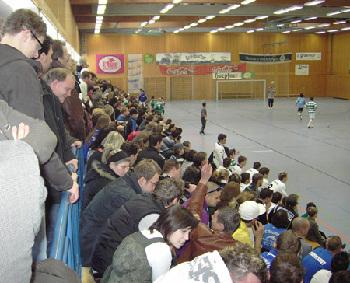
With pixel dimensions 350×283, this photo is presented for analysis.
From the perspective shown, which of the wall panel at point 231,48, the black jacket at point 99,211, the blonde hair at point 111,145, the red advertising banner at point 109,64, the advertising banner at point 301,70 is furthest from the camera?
the advertising banner at point 301,70

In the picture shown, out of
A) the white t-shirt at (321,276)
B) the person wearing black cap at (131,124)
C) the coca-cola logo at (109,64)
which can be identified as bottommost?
the white t-shirt at (321,276)

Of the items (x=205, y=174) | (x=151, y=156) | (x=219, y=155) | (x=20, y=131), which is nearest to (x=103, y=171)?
(x=205, y=174)

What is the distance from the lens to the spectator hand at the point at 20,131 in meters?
1.73

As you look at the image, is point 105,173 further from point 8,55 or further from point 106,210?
point 8,55

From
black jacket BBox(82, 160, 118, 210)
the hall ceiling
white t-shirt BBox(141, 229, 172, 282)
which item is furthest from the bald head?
the hall ceiling

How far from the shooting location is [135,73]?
45.0 meters

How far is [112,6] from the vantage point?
2788cm

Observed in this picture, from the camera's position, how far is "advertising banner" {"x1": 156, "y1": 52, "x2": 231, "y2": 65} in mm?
45531

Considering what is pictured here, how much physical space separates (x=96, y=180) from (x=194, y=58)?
41.1m

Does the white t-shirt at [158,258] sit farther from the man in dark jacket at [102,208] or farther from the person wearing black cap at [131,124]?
the person wearing black cap at [131,124]

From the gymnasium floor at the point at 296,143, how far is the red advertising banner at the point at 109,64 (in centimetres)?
807

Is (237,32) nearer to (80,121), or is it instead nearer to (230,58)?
(230,58)

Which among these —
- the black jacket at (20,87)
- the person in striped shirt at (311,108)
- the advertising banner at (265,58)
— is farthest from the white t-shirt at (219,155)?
the advertising banner at (265,58)

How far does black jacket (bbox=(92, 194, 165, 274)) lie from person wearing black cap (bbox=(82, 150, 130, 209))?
4.98ft
